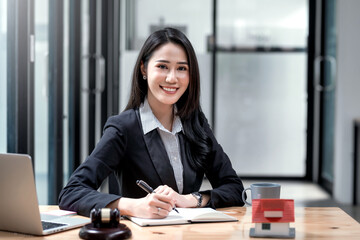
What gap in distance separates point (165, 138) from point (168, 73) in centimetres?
23

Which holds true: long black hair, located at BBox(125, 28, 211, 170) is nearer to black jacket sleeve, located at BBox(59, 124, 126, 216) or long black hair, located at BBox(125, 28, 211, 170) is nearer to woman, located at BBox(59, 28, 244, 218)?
woman, located at BBox(59, 28, 244, 218)

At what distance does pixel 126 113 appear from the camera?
6.65ft

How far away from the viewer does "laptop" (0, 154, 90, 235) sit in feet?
4.50

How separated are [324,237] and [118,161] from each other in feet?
2.55

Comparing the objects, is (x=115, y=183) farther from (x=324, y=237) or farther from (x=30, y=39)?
(x=30, y=39)

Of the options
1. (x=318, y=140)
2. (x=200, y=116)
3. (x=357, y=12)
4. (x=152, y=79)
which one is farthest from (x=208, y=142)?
(x=318, y=140)

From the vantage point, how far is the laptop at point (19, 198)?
1.37 m

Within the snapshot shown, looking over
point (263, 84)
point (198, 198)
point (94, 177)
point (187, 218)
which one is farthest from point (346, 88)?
point (187, 218)

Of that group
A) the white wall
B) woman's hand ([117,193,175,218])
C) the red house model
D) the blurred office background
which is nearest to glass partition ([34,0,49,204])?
the blurred office background

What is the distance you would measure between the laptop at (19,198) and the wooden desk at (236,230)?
0.08ft

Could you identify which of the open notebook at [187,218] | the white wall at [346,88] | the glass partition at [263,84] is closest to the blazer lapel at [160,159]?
the open notebook at [187,218]

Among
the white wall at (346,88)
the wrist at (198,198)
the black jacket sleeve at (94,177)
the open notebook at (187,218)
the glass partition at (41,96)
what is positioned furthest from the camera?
the white wall at (346,88)

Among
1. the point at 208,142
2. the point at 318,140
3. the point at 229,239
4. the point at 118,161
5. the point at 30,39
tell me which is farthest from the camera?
the point at 318,140

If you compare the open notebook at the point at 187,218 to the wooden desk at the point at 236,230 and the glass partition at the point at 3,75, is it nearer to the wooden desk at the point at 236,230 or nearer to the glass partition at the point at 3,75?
the wooden desk at the point at 236,230
